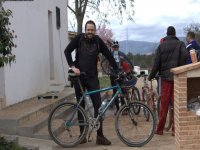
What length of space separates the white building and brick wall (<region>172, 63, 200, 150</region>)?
208 inches

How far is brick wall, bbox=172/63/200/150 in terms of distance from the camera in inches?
222

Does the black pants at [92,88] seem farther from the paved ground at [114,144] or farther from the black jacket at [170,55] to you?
the black jacket at [170,55]

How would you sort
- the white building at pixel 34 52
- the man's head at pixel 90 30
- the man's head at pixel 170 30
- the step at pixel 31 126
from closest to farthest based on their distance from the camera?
the man's head at pixel 90 30 → the step at pixel 31 126 → the man's head at pixel 170 30 → the white building at pixel 34 52

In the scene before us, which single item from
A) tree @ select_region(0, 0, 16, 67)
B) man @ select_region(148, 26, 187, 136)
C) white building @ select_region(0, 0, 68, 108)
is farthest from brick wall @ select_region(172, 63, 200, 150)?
white building @ select_region(0, 0, 68, 108)

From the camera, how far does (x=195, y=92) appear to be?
6.07 metres

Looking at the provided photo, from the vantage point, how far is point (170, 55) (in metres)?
8.74

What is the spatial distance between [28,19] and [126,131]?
583 cm

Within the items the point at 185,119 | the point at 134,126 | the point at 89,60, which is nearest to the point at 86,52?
the point at 89,60

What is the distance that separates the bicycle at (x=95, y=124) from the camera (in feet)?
25.9

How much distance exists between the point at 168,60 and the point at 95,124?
1.87m

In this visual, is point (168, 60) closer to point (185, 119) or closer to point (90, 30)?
point (90, 30)

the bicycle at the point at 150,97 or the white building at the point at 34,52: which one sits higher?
the white building at the point at 34,52

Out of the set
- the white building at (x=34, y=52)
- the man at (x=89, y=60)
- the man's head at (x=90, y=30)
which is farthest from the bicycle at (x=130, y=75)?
the man's head at (x=90, y=30)

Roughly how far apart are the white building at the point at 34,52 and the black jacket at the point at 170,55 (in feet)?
11.3
